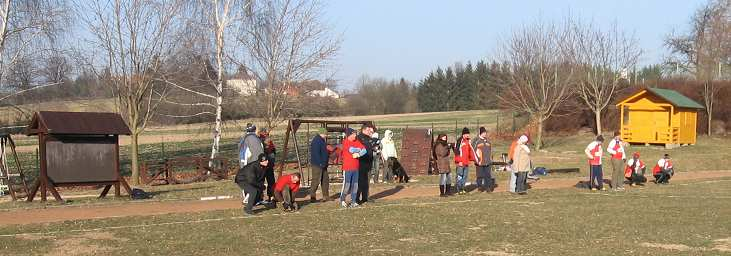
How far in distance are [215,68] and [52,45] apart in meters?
7.46

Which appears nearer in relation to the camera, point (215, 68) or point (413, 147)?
point (413, 147)

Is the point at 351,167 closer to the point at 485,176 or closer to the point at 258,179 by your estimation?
the point at 258,179

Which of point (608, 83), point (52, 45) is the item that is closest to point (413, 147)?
point (52, 45)

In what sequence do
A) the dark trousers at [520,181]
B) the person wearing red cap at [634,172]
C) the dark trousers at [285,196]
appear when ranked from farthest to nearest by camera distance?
the person wearing red cap at [634,172]
the dark trousers at [520,181]
the dark trousers at [285,196]

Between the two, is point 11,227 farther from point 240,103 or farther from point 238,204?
point 240,103

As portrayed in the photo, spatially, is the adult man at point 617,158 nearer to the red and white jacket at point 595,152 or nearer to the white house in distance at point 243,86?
the red and white jacket at point 595,152

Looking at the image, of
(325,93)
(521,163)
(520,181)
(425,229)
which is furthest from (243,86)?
(425,229)

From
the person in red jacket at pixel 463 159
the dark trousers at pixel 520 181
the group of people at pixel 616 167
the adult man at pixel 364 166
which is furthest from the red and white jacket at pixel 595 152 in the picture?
the adult man at pixel 364 166

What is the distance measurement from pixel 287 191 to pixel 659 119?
29745 millimetres

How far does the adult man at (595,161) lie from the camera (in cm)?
2091

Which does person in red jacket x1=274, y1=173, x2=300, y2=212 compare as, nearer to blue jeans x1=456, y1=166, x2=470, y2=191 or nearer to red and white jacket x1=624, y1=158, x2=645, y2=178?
blue jeans x1=456, y1=166, x2=470, y2=191

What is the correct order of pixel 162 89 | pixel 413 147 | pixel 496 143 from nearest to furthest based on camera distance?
pixel 413 147, pixel 162 89, pixel 496 143

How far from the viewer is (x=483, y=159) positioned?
20.1 m

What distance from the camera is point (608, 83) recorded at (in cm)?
4916
